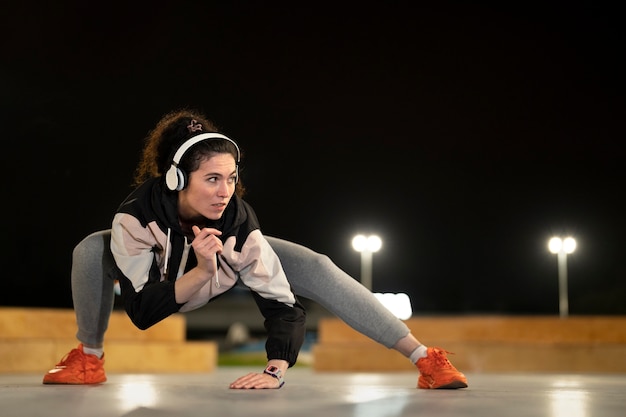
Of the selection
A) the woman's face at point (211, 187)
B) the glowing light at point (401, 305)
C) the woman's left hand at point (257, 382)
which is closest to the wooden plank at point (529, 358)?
the glowing light at point (401, 305)

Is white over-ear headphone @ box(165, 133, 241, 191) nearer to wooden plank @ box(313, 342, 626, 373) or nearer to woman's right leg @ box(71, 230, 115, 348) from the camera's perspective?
woman's right leg @ box(71, 230, 115, 348)

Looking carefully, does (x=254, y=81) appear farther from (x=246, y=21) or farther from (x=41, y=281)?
(x=41, y=281)

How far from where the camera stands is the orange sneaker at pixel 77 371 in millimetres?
2762

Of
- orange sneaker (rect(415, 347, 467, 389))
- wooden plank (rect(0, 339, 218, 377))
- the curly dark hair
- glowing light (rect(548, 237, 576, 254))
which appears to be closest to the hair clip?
the curly dark hair

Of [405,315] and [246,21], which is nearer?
[405,315]

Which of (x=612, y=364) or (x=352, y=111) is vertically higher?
(x=352, y=111)

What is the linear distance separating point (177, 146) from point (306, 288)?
2.27 ft

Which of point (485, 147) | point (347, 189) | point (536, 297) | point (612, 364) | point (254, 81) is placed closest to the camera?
point (612, 364)

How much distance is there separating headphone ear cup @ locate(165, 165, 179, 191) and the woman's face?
48mm

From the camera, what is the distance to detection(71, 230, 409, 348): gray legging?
8.90 ft

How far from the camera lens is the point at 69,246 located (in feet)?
42.8

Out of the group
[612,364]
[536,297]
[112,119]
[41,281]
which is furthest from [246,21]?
[536,297]

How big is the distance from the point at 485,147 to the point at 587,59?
89.2 inches

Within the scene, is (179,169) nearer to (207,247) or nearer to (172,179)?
(172,179)
